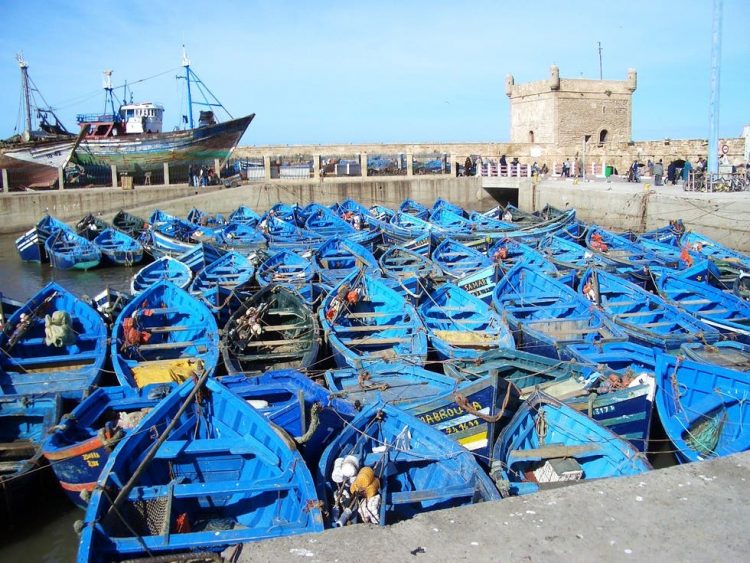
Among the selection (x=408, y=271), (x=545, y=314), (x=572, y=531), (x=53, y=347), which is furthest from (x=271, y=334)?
(x=572, y=531)

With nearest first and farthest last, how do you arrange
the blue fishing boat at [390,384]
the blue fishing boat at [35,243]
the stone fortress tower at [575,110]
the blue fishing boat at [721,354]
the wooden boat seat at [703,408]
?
the wooden boat seat at [703,408] → the blue fishing boat at [390,384] → the blue fishing boat at [721,354] → the blue fishing boat at [35,243] → the stone fortress tower at [575,110]

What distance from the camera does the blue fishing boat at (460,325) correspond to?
10648 millimetres

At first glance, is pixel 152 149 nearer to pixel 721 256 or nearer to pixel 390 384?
pixel 721 256

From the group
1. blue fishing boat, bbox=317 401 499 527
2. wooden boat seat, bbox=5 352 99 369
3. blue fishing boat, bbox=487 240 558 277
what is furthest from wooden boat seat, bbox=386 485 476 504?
blue fishing boat, bbox=487 240 558 277

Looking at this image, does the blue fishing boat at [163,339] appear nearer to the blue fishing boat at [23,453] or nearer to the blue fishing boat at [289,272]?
the blue fishing boat at [23,453]

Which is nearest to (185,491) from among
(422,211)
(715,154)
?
(422,211)

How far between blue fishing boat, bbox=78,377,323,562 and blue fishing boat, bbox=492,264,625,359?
598cm

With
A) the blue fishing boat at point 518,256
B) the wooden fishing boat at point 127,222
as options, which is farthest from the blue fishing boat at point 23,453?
the wooden fishing boat at point 127,222

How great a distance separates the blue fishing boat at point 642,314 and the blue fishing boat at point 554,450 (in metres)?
3.90

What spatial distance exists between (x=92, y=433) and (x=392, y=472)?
406 centimetres

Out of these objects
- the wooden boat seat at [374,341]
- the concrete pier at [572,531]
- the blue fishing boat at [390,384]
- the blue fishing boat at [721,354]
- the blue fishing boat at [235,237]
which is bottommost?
the blue fishing boat at [390,384]

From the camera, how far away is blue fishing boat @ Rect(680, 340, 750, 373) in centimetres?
898

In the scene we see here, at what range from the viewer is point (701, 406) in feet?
27.5

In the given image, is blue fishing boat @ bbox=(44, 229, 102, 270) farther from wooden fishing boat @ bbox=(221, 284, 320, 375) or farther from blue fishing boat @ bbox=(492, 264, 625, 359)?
blue fishing boat @ bbox=(492, 264, 625, 359)
